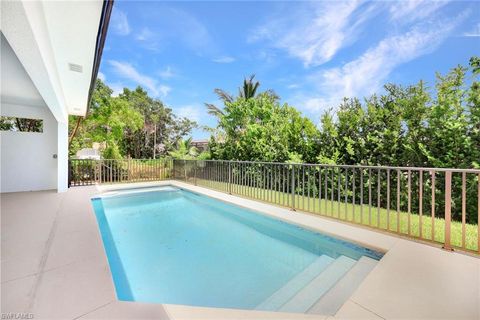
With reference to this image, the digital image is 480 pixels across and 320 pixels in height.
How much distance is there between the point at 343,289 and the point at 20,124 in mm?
9619

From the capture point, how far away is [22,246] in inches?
112

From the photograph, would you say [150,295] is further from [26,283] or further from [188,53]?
[188,53]

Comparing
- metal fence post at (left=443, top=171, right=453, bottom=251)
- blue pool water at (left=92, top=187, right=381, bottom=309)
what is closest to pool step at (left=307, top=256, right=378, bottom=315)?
blue pool water at (left=92, top=187, right=381, bottom=309)

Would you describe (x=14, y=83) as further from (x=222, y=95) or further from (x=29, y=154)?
(x=222, y=95)

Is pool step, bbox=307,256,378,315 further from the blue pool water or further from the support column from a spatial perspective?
the support column

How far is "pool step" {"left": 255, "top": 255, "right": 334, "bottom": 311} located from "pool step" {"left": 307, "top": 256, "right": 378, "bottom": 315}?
1.08ft

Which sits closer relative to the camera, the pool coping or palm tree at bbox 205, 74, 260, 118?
the pool coping

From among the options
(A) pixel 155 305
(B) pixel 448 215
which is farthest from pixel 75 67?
(B) pixel 448 215

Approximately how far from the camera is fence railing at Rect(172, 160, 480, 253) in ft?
9.92

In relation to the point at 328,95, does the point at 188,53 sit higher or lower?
higher

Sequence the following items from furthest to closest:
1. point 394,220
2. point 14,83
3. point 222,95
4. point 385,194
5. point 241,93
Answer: point 241,93
point 222,95
point 385,194
point 14,83
point 394,220

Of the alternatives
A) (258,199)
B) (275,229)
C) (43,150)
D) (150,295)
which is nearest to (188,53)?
(43,150)

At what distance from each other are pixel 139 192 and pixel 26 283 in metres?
6.33

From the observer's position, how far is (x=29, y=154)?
7102 millimetres
